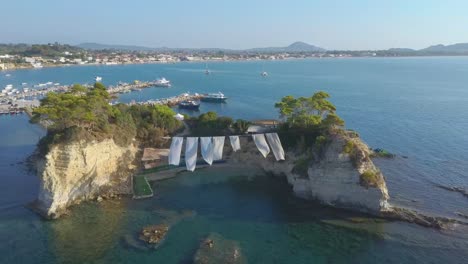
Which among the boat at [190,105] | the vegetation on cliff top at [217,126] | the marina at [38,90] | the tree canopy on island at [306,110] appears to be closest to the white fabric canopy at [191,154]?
the vegetation on cliff top at [217,126]

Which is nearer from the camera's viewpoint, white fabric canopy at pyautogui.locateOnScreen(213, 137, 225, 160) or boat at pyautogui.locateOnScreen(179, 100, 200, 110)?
white fabric canopy at pyautogui.locateOnScreen(213, 137, 225, 160)

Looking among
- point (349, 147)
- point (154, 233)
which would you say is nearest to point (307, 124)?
Answer: point (349, 147)

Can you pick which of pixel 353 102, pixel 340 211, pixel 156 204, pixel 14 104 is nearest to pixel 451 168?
pixel 340 211

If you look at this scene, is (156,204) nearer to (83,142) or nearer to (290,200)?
(83,142)

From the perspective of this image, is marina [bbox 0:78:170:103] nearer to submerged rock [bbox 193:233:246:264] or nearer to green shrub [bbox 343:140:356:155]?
submerged rock [bbox 193:233:246:264]

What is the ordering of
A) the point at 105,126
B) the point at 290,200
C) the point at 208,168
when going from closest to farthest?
the point at 290,200
the point at 105,126
the point at 208,168

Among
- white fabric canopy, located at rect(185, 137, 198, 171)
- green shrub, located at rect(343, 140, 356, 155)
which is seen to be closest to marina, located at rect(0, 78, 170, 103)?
white fabric canopy, located at rect(185, 137, 198, 171)

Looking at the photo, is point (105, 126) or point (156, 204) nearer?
point (156, 204)

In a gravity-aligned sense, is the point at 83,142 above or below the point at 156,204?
above
